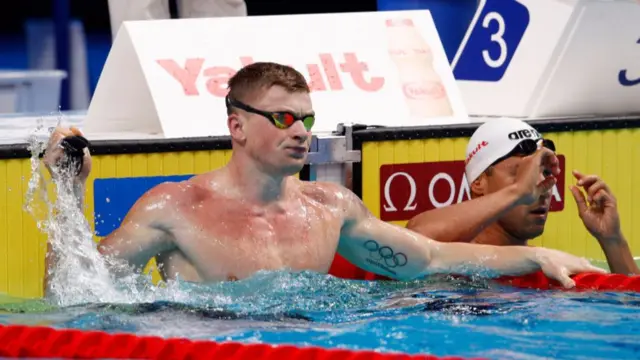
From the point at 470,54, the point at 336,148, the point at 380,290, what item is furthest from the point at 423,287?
the point at 470,54

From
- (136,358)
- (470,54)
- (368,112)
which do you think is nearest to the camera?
(136,358)

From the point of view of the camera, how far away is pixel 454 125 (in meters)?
4.44

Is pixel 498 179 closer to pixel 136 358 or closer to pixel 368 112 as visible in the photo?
pixel 368 112

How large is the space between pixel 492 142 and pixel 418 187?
0.55 meters

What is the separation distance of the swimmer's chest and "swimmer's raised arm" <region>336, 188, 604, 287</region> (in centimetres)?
9

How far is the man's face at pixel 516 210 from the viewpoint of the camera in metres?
3.84

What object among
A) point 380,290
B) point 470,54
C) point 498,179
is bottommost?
point 380,290

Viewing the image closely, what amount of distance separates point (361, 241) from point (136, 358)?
1.07 meters

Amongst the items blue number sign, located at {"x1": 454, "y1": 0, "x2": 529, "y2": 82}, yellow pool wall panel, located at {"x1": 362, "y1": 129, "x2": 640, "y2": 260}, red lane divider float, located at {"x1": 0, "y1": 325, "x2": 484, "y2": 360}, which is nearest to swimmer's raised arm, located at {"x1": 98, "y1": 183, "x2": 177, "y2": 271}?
red lane divider float, located at {"x1": 0, "y1": 325, "x2": 484, "y2": 360}

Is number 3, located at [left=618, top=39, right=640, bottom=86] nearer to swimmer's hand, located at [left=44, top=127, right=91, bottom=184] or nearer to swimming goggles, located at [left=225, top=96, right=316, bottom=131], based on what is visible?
swimming goggles, located at [left=225, top=96, right=316, bottom=131]

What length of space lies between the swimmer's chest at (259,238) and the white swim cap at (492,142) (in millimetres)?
629

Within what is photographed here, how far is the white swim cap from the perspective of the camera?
3.88 meters

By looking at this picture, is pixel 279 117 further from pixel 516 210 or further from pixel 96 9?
pixel 96 9

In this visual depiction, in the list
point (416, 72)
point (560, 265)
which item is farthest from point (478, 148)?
point (416, 72)
